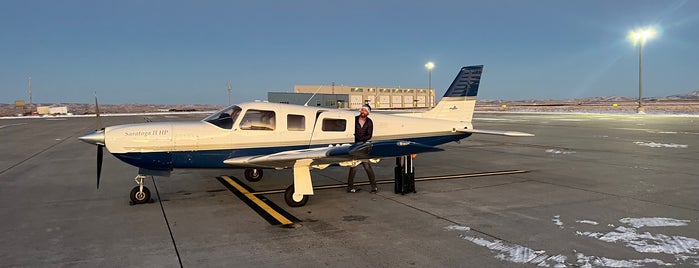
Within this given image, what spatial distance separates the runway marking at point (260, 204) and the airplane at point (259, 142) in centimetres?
40

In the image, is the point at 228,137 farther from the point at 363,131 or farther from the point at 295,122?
the point at 363,131

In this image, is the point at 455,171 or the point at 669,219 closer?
the point at 669,219

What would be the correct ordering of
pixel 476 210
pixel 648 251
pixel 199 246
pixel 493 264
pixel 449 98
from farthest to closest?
pixel 449 98, pixel 476 210, pixel 199 246, pixel 648 251, pixel 493 264

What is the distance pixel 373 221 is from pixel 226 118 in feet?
12.3

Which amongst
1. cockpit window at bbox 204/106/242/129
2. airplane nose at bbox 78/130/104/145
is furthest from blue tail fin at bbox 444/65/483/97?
airplane nose at bbox 78/130/104/145

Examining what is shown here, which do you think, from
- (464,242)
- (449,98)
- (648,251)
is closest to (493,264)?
(464,242)

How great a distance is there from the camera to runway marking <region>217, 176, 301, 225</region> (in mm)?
7188

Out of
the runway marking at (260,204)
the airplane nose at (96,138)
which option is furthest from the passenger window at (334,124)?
the airplane nose at (96,138)

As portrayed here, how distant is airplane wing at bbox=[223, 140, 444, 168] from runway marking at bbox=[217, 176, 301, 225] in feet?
2.41

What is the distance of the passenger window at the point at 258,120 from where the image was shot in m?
8.76

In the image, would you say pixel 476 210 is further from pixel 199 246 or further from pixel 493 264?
pixel 199 246

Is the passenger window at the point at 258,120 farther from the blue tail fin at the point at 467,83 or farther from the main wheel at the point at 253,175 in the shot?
the blue tail fin at the point at 467,83

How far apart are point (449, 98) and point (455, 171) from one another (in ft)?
6.67

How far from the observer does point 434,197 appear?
28.8 feet
